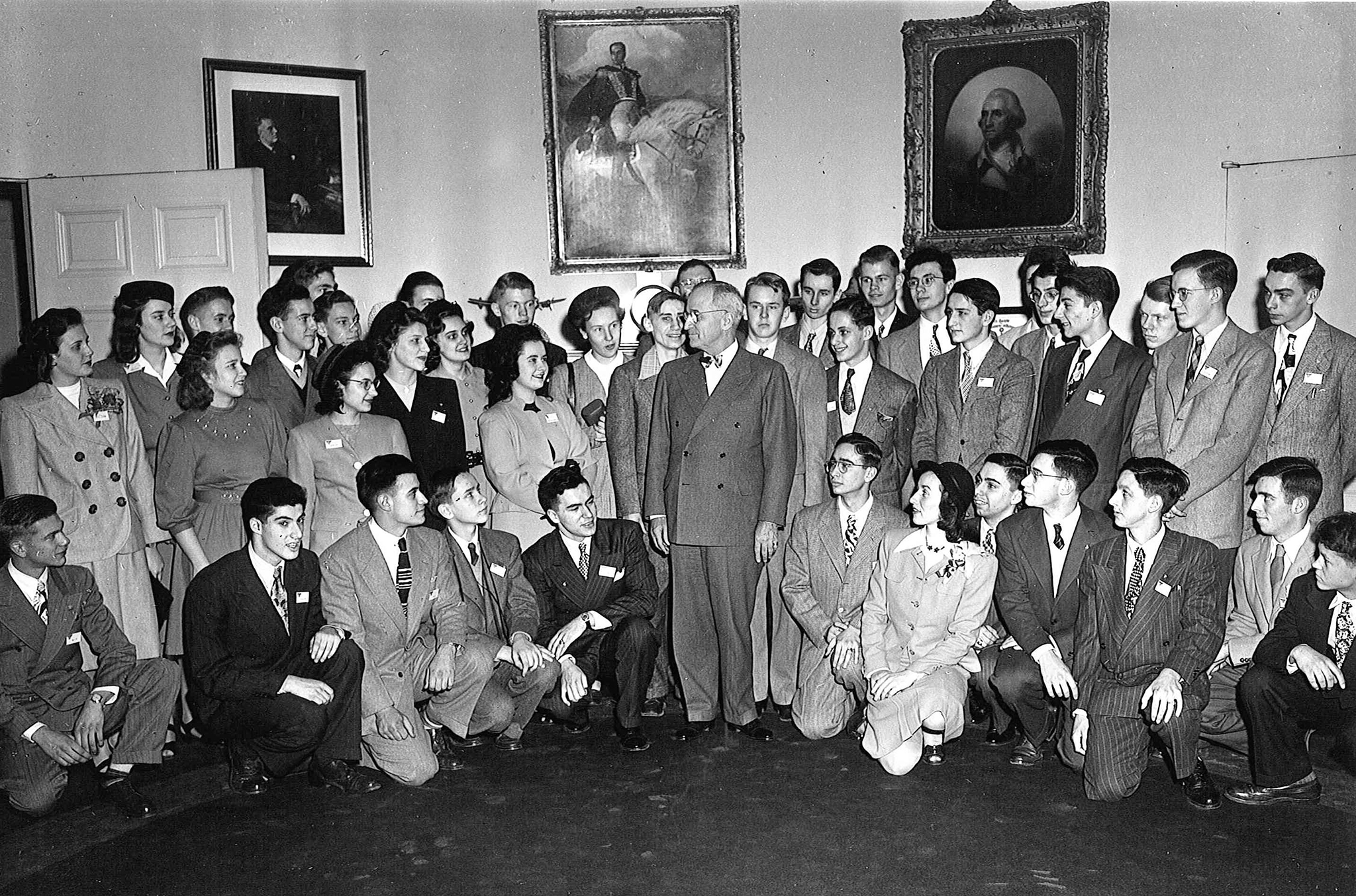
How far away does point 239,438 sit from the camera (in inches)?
173

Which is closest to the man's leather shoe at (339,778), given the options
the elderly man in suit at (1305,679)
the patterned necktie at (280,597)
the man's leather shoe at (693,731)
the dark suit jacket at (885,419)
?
the patterned necktie at (280,597)

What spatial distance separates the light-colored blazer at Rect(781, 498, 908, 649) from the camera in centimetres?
432

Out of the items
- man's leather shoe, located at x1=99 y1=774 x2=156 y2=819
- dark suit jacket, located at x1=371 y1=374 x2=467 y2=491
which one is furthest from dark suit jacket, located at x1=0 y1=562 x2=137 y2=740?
dark suit jacket, located at x1=371 y1=374 x2=467 y2=491

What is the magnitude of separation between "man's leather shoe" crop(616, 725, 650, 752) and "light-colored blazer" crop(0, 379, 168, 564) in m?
1.84

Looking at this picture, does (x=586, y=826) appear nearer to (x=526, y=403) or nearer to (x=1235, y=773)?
(x=526, y=403)

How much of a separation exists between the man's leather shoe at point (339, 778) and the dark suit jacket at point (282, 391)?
1.39 m

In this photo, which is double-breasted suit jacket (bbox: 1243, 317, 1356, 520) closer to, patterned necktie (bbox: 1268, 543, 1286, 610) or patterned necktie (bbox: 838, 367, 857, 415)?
patterned necktie (bbox: 1268, 543, 1286, 610)

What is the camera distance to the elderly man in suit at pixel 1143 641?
3.69 meters

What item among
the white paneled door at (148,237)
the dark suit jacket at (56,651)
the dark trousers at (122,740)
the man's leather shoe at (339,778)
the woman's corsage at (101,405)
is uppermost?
the white paneled door at (148,237)

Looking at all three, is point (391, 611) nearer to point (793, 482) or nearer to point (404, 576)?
point (404, 576)

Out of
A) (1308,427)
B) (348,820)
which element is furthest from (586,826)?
(1308,427)

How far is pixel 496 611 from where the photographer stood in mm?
4461

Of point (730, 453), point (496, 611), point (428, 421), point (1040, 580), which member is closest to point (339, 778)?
point (496, 611)

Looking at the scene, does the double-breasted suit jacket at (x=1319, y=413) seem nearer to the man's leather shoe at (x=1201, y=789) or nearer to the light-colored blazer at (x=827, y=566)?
the man's leather shoe at (x=1201, y=789)
